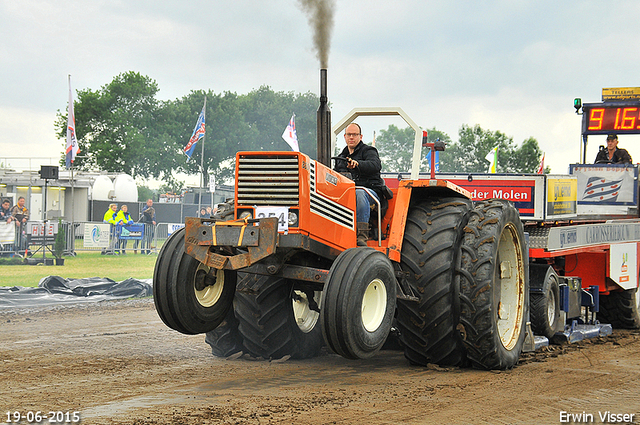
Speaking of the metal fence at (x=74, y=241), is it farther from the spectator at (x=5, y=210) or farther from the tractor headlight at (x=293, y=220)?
the tractor headlight at (x=293, y=220)

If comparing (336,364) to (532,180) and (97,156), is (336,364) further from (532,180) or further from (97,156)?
(97,156)

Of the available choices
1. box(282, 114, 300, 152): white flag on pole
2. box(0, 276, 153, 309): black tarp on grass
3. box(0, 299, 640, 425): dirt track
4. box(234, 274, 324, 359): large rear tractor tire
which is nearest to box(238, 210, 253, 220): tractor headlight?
box(234, 274, 324, 359): large rear tractor tire

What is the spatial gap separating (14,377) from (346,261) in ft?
10.0

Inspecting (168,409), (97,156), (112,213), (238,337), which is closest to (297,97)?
(112,213)

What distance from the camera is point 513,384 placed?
19.9 ft

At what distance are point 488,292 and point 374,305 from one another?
126 cm

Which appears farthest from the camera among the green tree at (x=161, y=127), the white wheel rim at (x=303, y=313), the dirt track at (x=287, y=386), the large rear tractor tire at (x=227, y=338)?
the green tree at (x=161, y=127)

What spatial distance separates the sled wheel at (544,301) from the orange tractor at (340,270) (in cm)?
85

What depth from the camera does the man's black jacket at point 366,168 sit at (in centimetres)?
661

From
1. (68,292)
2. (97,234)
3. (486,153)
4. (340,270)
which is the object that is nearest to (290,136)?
(97,234)

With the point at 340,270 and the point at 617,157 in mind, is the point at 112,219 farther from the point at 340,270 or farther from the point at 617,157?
the point at 340,270

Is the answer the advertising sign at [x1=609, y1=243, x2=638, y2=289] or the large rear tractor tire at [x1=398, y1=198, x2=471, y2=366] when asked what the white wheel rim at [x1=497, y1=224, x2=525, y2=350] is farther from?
the advertising sign at [x1=609, y1=243, x2=638, y2=289]

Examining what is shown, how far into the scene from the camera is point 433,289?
6352 millimetres

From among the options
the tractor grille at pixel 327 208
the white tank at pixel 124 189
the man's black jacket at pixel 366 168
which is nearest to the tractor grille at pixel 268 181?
the tractor grille at pixel 327 208
